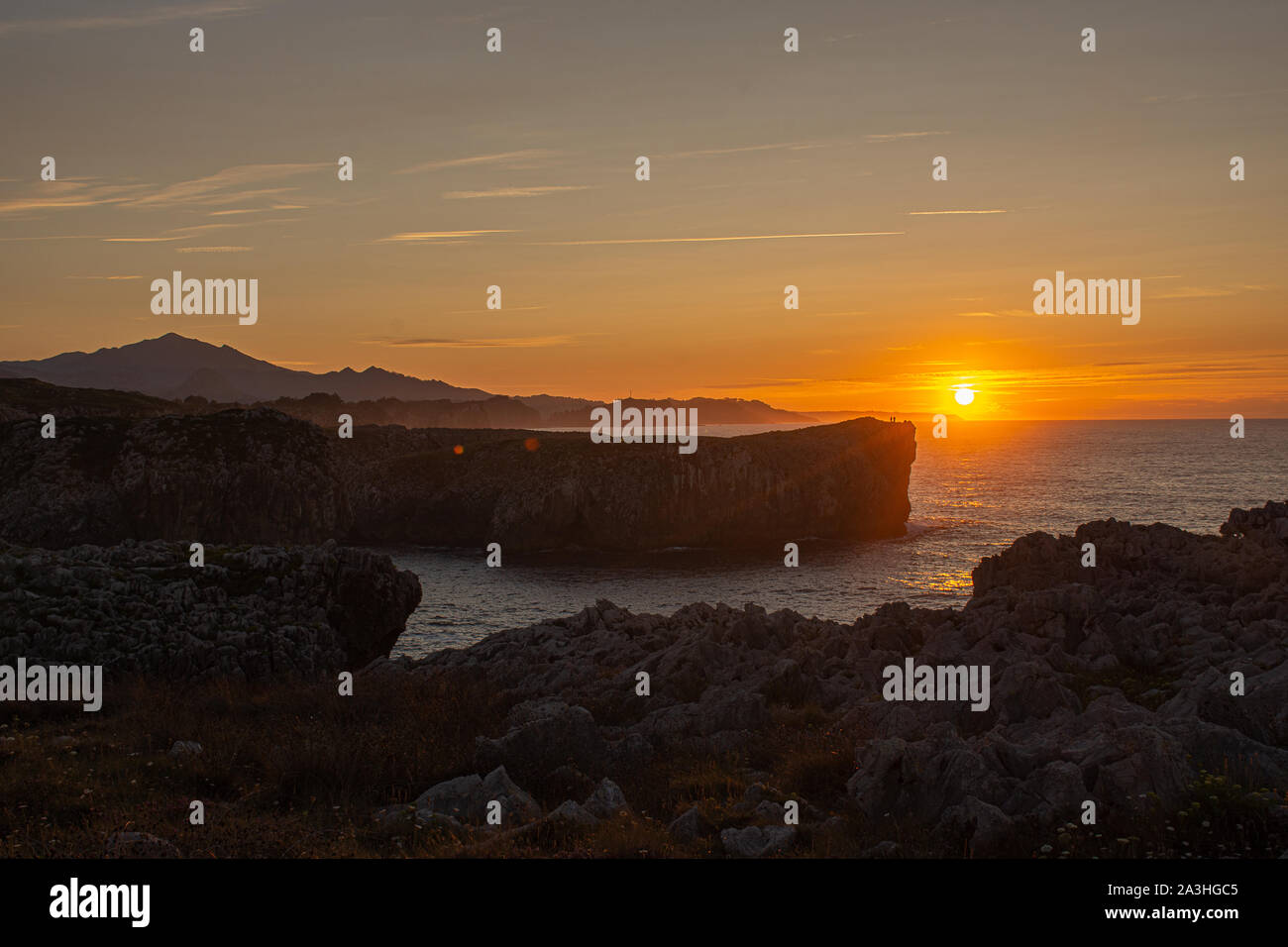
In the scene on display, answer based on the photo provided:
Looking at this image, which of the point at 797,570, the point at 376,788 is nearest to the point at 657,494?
the point at 797,570

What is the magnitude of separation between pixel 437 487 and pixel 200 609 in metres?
81.6

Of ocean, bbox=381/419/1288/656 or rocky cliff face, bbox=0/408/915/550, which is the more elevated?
rocky cliff face, bbox=0/408/915/550

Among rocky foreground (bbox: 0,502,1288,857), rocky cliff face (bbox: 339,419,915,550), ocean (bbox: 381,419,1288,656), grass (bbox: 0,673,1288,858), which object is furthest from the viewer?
rocky cliff face (bbox: 339,419,915,550)

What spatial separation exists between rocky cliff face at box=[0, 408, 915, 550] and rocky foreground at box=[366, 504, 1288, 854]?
40.0 m

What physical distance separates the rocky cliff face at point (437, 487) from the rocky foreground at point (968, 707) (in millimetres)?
39965

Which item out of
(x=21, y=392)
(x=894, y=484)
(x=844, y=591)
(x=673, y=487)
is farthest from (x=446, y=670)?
(x=21, y=392)

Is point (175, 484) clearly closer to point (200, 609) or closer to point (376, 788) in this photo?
point (200, 609)

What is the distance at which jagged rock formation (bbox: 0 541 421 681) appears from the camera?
850 inches

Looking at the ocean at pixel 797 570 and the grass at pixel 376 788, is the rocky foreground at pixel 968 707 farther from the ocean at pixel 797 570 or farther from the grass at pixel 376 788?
the ocean at pixel 797 570

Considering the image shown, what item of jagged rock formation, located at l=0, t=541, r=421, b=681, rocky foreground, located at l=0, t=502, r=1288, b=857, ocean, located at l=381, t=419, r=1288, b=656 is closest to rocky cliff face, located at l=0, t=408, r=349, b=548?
ocean, located at l=381, t=419, r=1288, b=656

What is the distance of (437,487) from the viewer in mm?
104438

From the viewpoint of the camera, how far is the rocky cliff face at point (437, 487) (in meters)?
61.4

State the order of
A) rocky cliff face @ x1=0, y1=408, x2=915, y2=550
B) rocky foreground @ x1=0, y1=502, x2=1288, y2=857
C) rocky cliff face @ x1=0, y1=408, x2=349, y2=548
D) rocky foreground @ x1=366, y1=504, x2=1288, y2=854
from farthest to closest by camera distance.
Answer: rocky cliff face @ x1=0, y1=408, x2=915, y2=550 → rocky cliff face @ x1=0, y1=408, x2=349, y2=548 → rocky foreground @ x1=366, y1=504, x2=1288, y2=854 → rocky foreground @ x1=0, y1=502, x2=1288, y2=857

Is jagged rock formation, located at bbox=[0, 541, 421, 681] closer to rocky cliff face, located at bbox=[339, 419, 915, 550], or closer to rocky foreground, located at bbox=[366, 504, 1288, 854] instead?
rocky foreground, located at bbox=[366, 504, 1288, 854]
